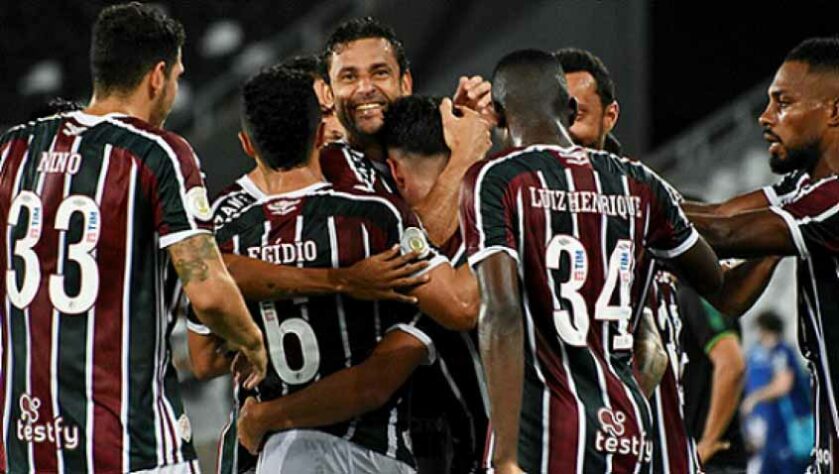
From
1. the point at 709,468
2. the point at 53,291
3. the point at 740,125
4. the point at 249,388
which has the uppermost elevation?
the point at 740,125

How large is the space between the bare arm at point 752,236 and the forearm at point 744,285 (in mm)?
298

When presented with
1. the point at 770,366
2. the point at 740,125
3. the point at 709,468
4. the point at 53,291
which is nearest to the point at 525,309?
the point at 53,291

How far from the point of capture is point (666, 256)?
16.2 feet

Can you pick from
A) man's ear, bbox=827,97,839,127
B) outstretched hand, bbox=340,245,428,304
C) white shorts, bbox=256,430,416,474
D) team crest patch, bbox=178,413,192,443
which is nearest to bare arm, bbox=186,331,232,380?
white shorts, bbox=256,430,416,474

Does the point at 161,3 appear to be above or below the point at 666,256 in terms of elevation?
above

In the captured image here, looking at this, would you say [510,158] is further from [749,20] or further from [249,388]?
[749,20]

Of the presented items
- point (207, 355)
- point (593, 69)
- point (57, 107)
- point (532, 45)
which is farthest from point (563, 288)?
point (532, 45)

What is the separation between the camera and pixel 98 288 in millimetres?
4789

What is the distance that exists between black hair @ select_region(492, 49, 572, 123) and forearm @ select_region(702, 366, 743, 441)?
315cm

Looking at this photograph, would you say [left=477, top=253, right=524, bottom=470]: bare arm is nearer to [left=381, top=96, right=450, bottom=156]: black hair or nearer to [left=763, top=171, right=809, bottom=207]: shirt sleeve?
[left=381, top=96, right=450, bottom=156]: black hair

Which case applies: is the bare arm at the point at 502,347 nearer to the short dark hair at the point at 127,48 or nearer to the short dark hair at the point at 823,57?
the short dark hair at the point at 127,48

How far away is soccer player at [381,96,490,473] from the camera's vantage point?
18.3 ft

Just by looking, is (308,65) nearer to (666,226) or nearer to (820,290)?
(666,226)

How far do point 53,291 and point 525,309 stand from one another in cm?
145
